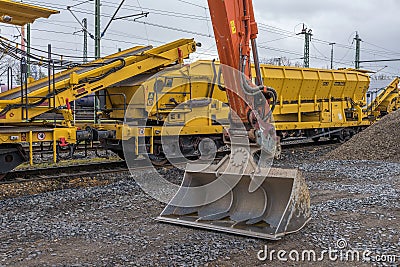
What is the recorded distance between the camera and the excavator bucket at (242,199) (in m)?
5.42

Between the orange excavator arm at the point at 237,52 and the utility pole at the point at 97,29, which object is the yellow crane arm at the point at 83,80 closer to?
the orange excavator arm at the point at 237,52

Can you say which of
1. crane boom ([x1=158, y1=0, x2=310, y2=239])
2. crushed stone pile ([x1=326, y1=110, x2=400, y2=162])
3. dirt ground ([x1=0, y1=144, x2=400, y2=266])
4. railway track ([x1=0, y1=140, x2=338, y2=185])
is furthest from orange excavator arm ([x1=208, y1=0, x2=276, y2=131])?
crushed stone pile ([x1=326, y1=110, x2=400, y2=162])

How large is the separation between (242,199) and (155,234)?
1.25m

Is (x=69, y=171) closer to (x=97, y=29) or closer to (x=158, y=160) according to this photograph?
Result: (x=158, y=160)

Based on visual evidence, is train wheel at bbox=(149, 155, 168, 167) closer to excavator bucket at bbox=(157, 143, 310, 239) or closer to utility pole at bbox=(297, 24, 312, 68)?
excavator bucket at bbox=(157, 143, 310, 239)

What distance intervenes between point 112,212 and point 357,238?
3.43m

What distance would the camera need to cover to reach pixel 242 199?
235 inches

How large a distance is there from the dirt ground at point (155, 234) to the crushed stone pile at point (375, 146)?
4461 millimetres

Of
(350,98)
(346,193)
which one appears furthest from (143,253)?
(350,98)

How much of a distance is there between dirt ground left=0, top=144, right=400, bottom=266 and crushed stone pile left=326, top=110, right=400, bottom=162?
176 inches

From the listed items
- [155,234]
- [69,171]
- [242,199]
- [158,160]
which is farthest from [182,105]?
Result: [155,234]

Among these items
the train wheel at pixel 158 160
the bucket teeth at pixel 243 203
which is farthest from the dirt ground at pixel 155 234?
the train wheel at pixel 158 160

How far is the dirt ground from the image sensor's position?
4.67 m

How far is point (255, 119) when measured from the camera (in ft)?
20.9
